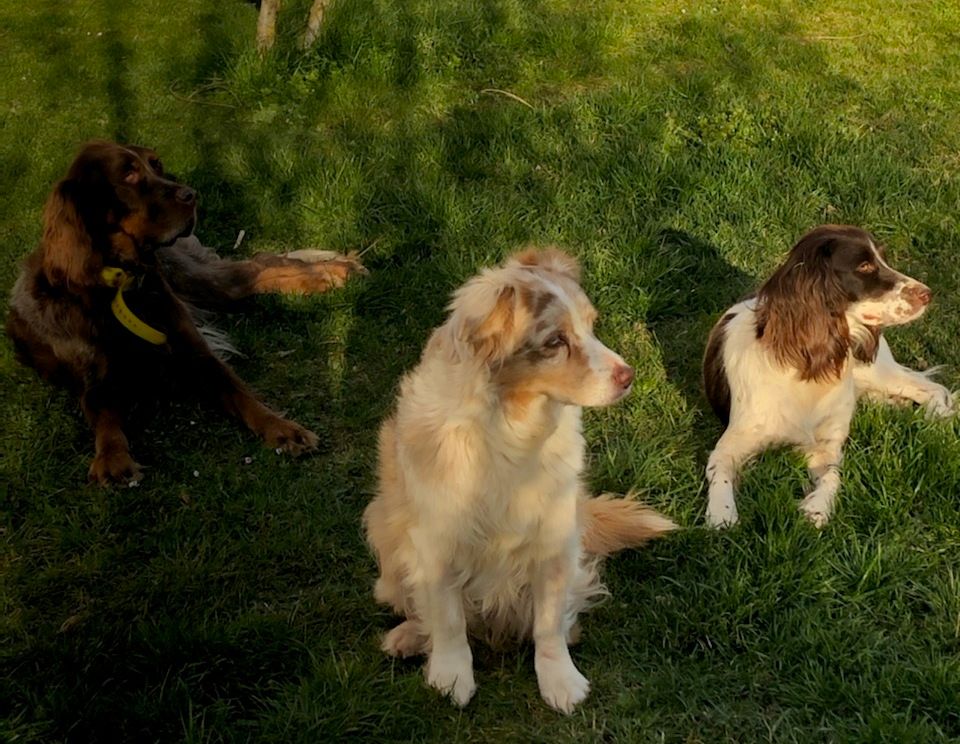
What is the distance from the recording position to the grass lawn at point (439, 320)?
8.80 ft

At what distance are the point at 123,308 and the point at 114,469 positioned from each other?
0.70 meters

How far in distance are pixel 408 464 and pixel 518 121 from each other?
380 cm

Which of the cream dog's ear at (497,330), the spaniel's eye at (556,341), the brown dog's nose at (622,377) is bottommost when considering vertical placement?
the brown dog's nose at (622,377)

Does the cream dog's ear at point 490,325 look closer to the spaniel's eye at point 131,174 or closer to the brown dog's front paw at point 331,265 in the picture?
the spaniel's eye at point 131,174

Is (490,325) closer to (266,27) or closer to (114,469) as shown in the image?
(114,469)

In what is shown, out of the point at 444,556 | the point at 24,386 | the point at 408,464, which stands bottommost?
the point at 24,386

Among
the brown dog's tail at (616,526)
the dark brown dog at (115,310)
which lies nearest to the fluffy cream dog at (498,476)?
the brown dog's tail at (616,526)

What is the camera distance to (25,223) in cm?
547

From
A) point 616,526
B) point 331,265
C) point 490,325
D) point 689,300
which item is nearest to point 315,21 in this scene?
point 331,265

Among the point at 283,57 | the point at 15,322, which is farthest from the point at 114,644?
the point at 283,57

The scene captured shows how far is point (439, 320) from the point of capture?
4.53 metres

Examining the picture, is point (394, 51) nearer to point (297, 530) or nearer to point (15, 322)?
point (15, 322)

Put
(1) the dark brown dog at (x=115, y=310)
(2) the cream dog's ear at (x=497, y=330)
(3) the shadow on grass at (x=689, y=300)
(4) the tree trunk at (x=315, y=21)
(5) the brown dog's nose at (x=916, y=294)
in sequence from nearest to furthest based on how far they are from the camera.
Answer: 1. (2) the cream dog's ear at (x=497, y=330)
2. (5) the brown dog's nose at (x=916, y=294)
3. (1) the dark brown dog at (x=115, y=310)
4. (3) the shadow on grass at (x=689, y=300)
5. (4) the tree trunk at (x=315, y=21)

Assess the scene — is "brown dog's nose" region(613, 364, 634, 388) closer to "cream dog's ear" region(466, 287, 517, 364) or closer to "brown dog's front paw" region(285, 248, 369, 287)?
"cream dog's ear" region(466, 287, 517, 364)
